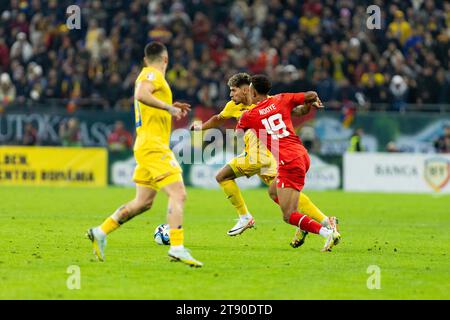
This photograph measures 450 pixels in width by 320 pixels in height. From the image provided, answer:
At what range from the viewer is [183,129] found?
1129 inches

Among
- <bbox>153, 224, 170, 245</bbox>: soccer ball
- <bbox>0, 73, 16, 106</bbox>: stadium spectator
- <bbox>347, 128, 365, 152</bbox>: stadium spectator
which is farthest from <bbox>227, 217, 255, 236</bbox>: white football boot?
<bbox>0, 73, 16, 106</bbox>: stadium spectator

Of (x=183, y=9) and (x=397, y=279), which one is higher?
(x=183, y=9)

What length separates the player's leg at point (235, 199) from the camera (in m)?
15.5

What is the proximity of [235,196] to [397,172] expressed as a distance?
12.4 metres

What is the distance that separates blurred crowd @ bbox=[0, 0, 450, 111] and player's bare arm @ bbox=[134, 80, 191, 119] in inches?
695

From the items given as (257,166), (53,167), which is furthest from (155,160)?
(53,167)

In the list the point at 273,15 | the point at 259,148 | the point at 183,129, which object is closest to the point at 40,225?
the point at 259,148

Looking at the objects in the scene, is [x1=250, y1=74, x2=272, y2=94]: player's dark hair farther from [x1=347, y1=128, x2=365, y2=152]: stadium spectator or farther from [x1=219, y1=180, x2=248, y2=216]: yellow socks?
[x1=347, y1=128, x2=365, y2=152]: stadium spectator

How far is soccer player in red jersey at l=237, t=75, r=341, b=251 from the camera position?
13070mm

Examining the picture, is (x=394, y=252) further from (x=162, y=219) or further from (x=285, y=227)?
(x=162, y=219)

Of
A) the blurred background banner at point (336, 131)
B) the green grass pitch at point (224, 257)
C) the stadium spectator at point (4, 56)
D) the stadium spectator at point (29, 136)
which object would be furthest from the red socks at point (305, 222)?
the stadium spectator at point (4, 56)

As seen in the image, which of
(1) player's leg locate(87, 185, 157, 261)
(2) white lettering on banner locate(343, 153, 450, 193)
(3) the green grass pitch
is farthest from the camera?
(2) white lettering on banner locate(343, 153, 450, 193)
